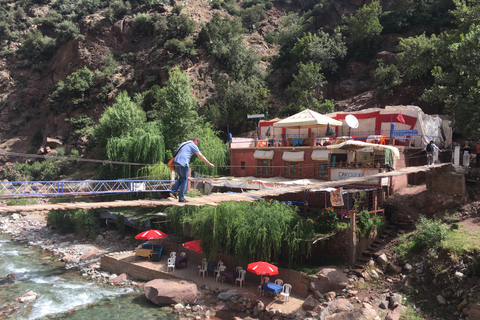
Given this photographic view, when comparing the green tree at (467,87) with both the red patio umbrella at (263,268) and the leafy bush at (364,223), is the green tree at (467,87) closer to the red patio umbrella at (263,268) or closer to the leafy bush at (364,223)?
the leafy bush at (364,223)

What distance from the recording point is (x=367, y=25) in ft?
112

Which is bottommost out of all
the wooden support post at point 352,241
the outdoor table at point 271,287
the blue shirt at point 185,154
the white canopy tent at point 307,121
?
the outdoor table at point 271,287

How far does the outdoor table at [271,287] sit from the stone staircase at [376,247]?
2.93 metres

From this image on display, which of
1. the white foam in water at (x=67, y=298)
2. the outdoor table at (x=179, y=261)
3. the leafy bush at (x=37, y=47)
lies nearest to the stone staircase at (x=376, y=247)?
the outdoor table at (x=179, y=261)

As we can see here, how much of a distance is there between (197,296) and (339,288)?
5308mm

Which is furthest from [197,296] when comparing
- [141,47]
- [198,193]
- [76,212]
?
[141,47]

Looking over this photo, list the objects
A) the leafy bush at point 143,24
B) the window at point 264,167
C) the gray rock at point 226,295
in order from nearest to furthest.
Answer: the gray rock at point 226,295
the window at point 264,167
the leafy bush at point 143,24

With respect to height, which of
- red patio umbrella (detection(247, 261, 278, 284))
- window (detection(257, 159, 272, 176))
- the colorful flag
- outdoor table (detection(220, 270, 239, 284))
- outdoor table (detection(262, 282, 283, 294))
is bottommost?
outdoor table (detection(220, 270, 239, 284))

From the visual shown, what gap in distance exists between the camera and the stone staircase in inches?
485

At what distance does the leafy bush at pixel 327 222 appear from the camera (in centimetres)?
1262

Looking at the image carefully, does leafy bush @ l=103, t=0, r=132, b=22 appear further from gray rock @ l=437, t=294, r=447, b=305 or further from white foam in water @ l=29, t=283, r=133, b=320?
gray rock @ l=437, t=294, r=447, b=305

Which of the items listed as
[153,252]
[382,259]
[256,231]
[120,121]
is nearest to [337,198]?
[382,259]

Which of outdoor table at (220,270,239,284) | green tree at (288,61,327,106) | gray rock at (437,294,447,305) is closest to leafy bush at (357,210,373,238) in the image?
gray rock at (437,294,447,305)

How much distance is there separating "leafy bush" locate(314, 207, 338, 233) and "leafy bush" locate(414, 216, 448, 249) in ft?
9.41
